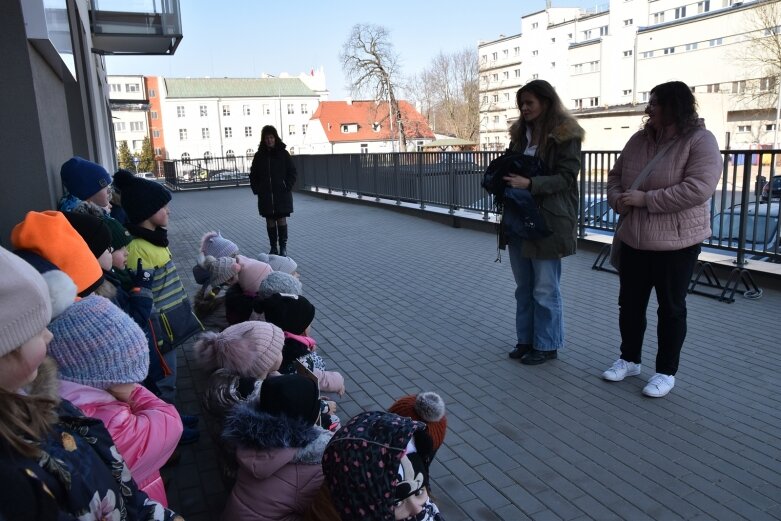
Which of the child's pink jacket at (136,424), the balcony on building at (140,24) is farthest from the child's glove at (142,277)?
the balcony on building at (140,24)

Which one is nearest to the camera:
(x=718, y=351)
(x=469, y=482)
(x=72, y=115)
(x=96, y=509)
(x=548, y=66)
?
(x=96, y=509)

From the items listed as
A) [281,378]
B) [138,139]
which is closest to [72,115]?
[281,378]

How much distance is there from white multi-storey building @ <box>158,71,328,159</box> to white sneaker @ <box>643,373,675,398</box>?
84.2 meters

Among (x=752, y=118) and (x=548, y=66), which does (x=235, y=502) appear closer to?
(x=752, y=118)

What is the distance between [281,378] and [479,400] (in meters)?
2.11

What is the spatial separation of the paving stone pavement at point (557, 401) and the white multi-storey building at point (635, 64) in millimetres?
25555

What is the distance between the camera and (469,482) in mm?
3176

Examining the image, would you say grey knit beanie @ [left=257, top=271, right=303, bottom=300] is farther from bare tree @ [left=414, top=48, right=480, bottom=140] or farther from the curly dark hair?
bare tree @ [left=414, top=48, right=480, bottom=140]

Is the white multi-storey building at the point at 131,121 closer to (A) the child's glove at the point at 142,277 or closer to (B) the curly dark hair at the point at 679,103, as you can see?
(A) the child's glove at the point at 142,277

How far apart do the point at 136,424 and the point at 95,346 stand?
0.32m

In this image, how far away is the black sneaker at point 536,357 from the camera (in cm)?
470

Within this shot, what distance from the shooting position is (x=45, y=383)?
146cm

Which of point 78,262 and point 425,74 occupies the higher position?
point 425,74

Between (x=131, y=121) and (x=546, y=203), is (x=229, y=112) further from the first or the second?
(x=546, y=203)
